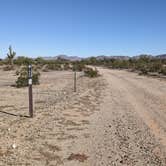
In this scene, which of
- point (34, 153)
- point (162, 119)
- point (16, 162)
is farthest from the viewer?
point (162, 119)

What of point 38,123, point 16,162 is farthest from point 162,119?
point 16,162

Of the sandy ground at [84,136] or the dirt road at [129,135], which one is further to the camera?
the dirt road at [129,135]

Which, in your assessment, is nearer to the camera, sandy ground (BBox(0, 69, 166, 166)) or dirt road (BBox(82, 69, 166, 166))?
sandy ground (BBox(0, 69, 166, 166))

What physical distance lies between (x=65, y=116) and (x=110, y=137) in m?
3.60

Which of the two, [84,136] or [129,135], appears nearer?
[84,136]

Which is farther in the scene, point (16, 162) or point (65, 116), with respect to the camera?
point (65, 116)

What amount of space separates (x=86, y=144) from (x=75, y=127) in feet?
7.10

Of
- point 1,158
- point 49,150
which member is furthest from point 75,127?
point 1,158

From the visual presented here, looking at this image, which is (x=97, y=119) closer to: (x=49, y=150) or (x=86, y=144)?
(x=86, y=144)

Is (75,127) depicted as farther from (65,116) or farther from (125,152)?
(125,152)

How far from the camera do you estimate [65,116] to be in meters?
13.1

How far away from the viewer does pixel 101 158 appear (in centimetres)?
772

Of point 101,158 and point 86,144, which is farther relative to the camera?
point 86,144

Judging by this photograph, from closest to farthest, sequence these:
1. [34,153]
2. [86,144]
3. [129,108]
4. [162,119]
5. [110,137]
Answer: [34,153] < [86,144] < [110,137] < [162,119] < [129,108]
